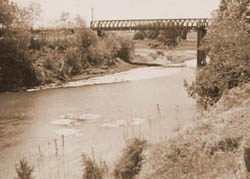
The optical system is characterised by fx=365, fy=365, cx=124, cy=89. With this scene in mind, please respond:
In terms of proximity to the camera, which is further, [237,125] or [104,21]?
[104,21]

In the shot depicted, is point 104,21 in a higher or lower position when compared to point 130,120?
higher

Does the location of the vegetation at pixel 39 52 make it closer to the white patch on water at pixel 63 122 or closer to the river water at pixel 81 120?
the river water at pixel 81 120

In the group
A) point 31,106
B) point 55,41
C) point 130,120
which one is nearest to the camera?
point 130,120

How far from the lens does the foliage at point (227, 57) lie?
2141 cm

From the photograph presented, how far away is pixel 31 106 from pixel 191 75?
79.8 feet

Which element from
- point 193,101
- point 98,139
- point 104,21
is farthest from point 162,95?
point 104,21

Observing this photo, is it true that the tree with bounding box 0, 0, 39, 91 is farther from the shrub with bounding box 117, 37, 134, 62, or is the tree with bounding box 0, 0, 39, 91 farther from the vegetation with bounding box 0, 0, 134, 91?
the shrub with bounding box 117, 37, 134, 62

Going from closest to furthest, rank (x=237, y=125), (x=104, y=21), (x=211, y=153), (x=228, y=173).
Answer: (x=228, y=173)
(x=211, y=153)
(x=237, y=125)
(x=104, y=21)

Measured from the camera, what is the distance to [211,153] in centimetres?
1325

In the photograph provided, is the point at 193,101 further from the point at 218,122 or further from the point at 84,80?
the point at 84,80

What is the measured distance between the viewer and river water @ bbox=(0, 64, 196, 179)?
18.3 m

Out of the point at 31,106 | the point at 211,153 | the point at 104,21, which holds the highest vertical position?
the point at 104,21

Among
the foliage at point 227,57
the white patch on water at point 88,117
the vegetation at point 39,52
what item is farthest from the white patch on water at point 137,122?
the vegetation at point 39,52

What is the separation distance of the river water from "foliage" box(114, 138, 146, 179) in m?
1.80
